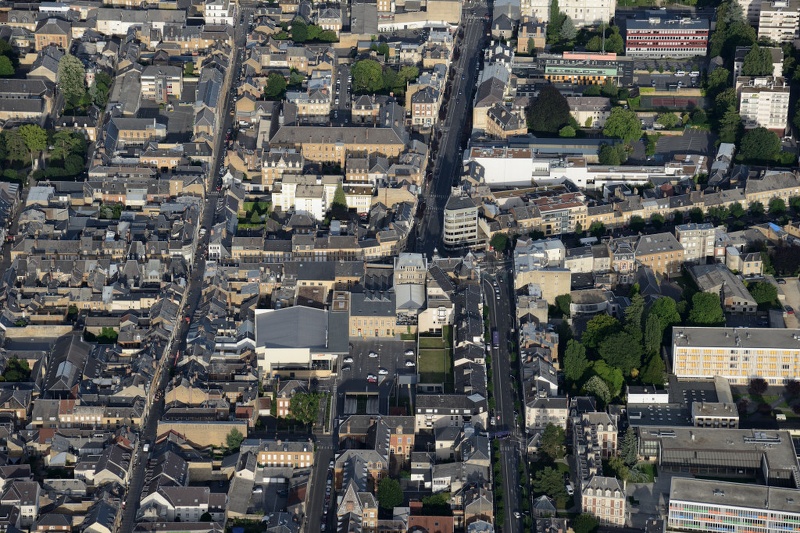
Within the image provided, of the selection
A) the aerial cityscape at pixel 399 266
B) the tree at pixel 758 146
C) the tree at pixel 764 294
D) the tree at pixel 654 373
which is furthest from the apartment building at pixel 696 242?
the tree at pixel 654 373

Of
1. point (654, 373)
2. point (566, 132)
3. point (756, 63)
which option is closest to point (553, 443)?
point (654, 373)

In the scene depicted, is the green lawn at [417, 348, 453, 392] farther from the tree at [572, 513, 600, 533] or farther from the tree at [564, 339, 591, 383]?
the tree at [572, 513, 600, 533]

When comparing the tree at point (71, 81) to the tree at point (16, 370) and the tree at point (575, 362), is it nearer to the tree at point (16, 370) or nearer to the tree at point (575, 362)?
the tree at point (16, 370)

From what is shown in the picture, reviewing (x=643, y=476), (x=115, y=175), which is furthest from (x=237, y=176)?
(x=643, y=476)

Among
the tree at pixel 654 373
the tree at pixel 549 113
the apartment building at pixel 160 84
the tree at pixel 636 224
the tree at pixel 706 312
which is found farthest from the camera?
the apartment building at pixel 160 84

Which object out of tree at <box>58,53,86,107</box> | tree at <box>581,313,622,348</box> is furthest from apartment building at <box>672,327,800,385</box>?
tree at <box>58,53,86,107</box>

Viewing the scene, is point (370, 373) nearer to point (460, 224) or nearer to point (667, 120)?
point (460, 224)
